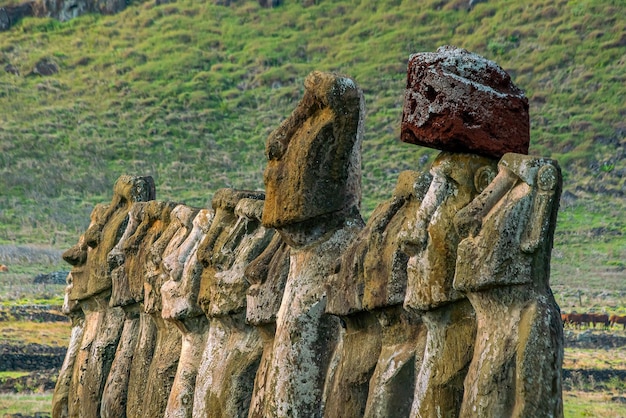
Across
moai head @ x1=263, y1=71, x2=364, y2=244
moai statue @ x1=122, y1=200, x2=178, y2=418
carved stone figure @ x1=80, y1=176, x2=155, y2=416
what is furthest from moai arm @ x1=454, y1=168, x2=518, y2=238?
carved stone figure @ x1=80, y1=176, x2=155, y2=416

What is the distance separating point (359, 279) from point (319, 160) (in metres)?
0.95

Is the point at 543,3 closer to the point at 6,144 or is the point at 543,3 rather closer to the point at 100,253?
the point at 6,144

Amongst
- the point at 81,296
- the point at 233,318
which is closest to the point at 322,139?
the point at 233,318

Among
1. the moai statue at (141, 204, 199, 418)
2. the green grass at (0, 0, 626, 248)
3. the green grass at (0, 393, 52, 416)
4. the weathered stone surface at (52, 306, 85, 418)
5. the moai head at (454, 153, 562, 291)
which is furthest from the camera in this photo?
the green grass at (0, 0, 626, 248)

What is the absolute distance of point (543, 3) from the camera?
5897 cm

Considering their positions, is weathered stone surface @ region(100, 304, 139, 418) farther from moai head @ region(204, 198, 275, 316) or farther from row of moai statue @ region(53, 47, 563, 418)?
moai head @ region(204, 198, 275, 316)

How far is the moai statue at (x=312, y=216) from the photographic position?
8844 millimetres

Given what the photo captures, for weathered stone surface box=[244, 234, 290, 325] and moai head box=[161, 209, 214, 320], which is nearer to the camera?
weathered stone surface box=[244, 234, 290, 325]

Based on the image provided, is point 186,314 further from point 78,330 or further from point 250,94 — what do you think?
point 250,94

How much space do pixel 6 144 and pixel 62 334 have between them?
2554 cm

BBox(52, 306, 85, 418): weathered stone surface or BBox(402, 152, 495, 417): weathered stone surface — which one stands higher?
BBox(402, 152, 495, 417): weathered stone surface

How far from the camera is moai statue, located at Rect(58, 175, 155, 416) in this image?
43.9 ft

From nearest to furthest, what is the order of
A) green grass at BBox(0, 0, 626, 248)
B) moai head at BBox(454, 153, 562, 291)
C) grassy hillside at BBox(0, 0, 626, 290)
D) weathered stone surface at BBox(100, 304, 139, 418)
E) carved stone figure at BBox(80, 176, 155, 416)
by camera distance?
moai head at BBox(454, 153, 562, 291)
weathered stone surface at BBox(100, 304, 139, 418)
carved stone figure at BBox(80, 176, 155, 416)
grassy hillside at BBox(0, 0, 626, 290)
green grass at BBox(0, 0, 626, 248)

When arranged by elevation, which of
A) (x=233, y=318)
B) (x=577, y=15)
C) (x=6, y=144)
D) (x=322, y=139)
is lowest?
(x=233, y=318)
